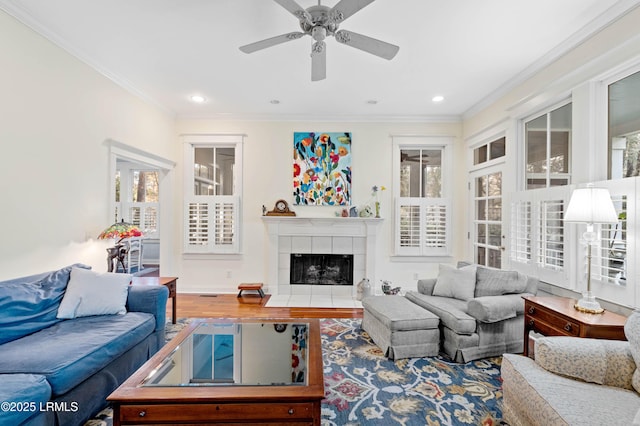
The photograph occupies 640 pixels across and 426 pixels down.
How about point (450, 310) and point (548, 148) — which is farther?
point (548, 148)

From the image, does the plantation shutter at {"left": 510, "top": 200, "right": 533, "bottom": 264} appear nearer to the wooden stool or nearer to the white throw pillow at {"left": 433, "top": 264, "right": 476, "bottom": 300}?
the white throw pillow at {"left": 433, "top": 264, "right": 476, "bottom": 300}

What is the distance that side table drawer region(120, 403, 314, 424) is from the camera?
144 centimetres

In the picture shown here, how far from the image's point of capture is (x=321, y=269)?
4.88 meters

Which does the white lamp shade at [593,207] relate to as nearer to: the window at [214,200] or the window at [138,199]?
the window at [214,200]

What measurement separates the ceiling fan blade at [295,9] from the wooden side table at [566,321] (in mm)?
2750

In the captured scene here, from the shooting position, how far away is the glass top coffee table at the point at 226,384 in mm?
1446

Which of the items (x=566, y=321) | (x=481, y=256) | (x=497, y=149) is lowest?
(x=566, y=321)

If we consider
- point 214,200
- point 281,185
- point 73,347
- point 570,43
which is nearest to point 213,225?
point 214,200

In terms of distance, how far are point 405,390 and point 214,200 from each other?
3.89 m

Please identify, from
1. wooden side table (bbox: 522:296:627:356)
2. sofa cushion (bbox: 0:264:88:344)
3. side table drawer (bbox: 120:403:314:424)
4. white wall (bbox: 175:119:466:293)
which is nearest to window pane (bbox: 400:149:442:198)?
white wall (bbox: 175:119:466:293)

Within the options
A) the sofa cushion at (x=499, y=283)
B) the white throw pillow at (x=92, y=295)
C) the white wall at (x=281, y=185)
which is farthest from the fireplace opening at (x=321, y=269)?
the white throw pillow at (x=92, y=295)

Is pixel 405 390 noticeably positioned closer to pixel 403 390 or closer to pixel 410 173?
pixel 403 390

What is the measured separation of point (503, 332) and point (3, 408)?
3444mm

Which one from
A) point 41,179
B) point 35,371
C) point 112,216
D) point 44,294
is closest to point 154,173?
point 112,216
